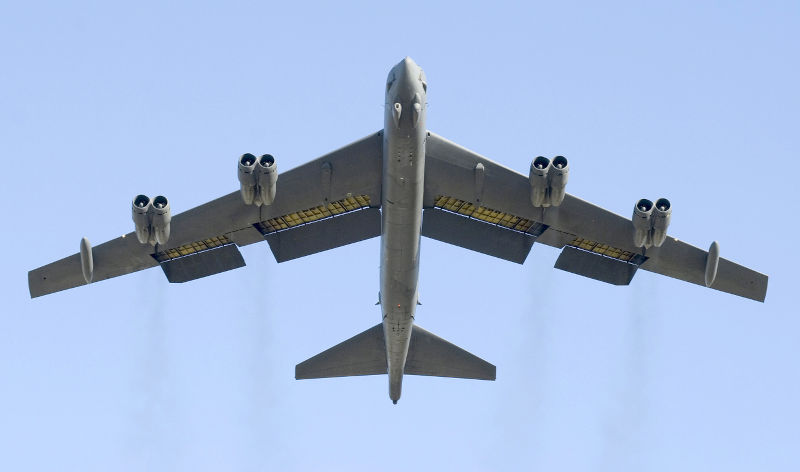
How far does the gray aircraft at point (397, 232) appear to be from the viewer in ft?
130

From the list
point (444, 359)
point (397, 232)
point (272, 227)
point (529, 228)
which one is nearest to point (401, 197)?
point (397, 232)

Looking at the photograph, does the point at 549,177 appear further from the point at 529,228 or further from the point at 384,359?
the point at 384,359

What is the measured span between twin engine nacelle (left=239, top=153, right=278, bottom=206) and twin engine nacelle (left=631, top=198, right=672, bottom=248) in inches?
449

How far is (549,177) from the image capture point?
39.5 m

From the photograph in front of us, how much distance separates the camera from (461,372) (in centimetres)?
4416

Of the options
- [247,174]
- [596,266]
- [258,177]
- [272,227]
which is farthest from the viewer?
[596,266]

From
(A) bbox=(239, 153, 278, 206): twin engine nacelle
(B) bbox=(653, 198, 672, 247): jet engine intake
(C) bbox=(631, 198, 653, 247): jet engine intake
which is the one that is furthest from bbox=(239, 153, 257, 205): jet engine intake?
(B) bbox=(653, 198, 672, 247): jet engine intake

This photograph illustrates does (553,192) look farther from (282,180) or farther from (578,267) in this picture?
(282,180)

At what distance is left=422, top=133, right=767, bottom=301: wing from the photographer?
41188 millimetres

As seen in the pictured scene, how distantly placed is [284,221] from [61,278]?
7.80m

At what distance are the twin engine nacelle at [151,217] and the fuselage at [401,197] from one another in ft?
22.3

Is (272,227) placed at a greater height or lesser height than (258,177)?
lesser

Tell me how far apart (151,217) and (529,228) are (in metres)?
12.4

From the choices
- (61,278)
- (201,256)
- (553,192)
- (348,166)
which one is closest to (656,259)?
(553,192)
